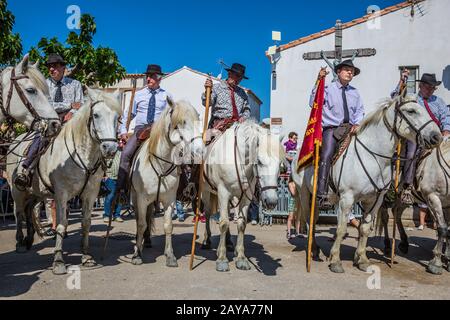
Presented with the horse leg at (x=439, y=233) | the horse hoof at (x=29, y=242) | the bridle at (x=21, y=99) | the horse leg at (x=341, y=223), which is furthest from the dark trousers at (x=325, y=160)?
the horse hoof at (x=29, y=242)

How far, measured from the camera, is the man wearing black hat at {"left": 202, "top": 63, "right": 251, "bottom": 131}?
680cm

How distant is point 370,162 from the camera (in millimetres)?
5805

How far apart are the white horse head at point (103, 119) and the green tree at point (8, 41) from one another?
566 cm

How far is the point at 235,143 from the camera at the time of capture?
5758 mm

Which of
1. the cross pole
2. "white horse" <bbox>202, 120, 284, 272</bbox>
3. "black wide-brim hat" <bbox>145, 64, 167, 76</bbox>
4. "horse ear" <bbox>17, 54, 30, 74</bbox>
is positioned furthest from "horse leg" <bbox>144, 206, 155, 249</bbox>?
the cross pole

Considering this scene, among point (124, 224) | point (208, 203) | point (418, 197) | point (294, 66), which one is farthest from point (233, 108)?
point (294, 66)

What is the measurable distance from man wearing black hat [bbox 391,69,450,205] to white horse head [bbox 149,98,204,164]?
3.49 m

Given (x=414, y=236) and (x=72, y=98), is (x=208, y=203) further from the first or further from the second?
(x=414, y=236)

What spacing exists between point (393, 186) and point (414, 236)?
3.36m

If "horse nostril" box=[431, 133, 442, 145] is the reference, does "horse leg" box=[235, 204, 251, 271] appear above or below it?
below

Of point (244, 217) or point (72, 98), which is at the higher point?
point (72, 98)

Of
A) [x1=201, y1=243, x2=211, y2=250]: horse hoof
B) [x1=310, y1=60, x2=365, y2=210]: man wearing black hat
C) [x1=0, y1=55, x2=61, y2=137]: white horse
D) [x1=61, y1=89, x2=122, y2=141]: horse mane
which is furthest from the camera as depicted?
[x1=201, y1=243, x2=211, y2=250]: horse hoof

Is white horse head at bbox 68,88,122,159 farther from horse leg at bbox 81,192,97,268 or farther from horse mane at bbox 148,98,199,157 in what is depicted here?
horse leg at bbox 81,192,97,268

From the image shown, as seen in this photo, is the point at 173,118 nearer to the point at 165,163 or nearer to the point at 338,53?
A: the point at 165,163
